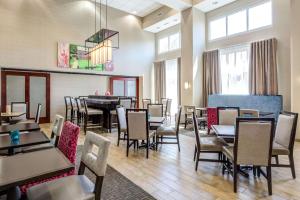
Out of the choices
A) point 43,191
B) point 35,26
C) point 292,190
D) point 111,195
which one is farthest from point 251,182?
point 35,26

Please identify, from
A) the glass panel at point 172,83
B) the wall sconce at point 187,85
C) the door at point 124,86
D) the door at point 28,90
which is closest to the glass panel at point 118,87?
the door at point 124,86

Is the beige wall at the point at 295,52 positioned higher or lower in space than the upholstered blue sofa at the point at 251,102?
higher

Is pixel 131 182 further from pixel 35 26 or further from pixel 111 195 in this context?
pixel 35 26

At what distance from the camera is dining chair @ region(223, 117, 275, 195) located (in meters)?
2.42

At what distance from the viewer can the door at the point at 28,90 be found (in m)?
7.50

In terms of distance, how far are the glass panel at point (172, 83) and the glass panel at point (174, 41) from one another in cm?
70

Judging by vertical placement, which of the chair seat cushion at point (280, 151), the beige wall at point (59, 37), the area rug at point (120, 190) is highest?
the beige wall at point (59, 37)

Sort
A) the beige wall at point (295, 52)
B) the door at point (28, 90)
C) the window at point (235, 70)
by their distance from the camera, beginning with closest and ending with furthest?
the beige wall at point (295, 52), the window at point (235, 70), the door at point (28, 90)

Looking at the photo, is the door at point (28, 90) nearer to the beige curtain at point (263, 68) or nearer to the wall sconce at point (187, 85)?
the wall sconce at point (187, 85)

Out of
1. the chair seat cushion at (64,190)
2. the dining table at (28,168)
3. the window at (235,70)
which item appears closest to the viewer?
the dining table at (28,168)

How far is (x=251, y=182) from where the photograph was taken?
277cm

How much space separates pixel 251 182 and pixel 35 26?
8865 millimetres

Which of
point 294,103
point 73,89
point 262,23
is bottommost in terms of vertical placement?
point 294,103

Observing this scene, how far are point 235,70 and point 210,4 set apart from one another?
2.73 m
